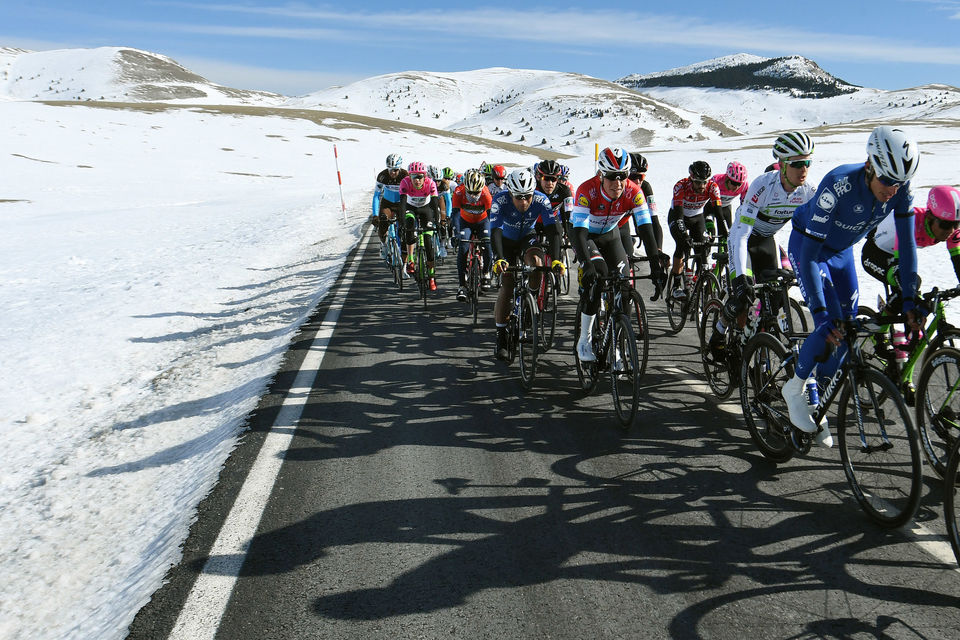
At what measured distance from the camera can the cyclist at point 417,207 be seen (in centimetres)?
1033

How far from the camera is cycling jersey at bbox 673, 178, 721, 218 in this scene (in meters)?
8.24

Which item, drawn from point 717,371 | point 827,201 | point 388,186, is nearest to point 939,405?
point 827,201

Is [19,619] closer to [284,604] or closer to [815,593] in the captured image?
[284,604]

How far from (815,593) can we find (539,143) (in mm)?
112463

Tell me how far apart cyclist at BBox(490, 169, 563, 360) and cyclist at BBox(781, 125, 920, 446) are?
2.99m

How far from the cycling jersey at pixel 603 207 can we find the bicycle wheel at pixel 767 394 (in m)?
Answer: 1.97

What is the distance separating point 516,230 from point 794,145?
3.17 meters

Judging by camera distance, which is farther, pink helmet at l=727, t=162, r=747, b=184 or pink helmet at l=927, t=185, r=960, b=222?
pink helmet at l=727, t=162, r=747, b=184

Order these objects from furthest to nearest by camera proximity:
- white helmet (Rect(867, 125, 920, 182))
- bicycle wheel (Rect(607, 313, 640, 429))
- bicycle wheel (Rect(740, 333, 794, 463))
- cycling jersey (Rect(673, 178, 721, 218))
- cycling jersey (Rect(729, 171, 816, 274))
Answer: cycling jersey (Rect(673, 178, 721, 218)), cycling jersey (Rect(729, 171, 816, 274)), bicycle wheel (Rect(607, 313, 640, 429)), bicycle wheel (Rect(740, 333, 794, 463)), white helmet (Rect(867, 125, 920, 182))

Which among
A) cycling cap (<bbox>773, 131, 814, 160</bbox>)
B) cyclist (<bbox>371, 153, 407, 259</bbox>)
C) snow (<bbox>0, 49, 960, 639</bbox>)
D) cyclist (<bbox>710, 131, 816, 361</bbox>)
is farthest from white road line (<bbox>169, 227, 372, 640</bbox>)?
cyclist (<bbox>371, 153, 407, 259</bbox>)

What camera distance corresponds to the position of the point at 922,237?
4.82m

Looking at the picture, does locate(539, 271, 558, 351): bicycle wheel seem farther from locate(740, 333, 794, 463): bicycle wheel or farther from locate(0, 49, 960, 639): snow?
locate(0, 49, 960, 639): snow

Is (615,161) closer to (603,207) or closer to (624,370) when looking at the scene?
(603,207)

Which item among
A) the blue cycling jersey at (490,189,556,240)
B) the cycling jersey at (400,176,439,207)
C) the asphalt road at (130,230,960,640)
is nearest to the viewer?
the asphalt road at (130,230,960,640)
